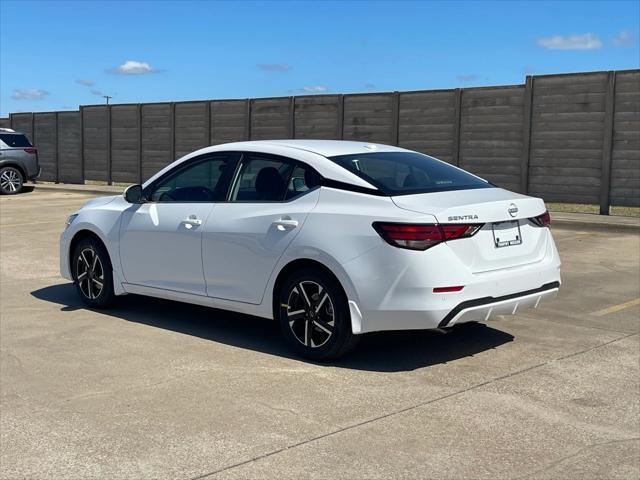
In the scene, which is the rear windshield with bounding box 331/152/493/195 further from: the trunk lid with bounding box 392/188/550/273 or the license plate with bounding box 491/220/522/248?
the license plate with bounding box 491/220/522/248

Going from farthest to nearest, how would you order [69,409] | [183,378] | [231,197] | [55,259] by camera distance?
1. [55,259]
2. [231,197]
3. [183,378]
4. [69,409]

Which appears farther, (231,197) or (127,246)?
(127,246)

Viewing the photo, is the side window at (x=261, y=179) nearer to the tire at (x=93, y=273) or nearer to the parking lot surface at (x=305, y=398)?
the parking lot surface at (x=305, y=398)

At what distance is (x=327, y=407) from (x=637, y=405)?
189cm

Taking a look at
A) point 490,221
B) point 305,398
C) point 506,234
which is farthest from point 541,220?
point 305,398

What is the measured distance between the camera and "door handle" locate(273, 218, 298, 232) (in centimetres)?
566

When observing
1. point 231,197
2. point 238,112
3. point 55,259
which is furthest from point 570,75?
point 231,197

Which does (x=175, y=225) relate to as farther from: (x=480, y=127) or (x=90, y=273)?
(x=480, y=127)

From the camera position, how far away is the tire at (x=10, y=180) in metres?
22.3

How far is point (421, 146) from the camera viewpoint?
19750mm

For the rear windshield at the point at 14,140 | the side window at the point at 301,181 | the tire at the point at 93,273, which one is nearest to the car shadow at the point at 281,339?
the tire at the point at 93,273

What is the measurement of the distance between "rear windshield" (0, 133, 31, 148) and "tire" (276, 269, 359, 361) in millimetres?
18891

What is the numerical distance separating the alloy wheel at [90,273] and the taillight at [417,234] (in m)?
3.20

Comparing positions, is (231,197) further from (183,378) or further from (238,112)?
(238,112)
